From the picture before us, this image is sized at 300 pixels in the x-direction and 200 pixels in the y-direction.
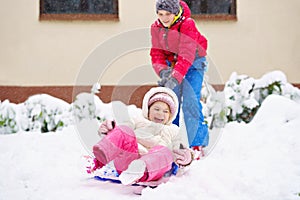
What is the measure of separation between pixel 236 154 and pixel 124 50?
3298mm

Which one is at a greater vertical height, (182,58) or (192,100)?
(182,58)

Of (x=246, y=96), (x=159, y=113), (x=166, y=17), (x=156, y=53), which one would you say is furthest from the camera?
(x=246, y=96)

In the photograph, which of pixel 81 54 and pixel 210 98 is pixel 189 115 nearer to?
pixel 210 98

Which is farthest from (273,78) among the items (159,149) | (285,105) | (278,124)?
(159,149)

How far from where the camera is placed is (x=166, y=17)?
13.4 ft

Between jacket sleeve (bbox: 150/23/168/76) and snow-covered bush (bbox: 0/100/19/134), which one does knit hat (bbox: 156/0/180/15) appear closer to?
jacket sleeve (bbox: 150/23/168/76)

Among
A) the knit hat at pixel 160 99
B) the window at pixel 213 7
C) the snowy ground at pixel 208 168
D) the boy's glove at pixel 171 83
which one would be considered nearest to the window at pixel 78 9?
the window at pixel 213 7

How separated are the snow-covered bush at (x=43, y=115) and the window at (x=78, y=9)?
160 cm

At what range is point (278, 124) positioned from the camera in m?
4.67

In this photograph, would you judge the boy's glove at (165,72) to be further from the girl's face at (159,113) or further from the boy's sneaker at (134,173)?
the boy's sneaker at (134,173)

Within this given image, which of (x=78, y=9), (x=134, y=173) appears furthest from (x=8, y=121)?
(x=134, y=173)

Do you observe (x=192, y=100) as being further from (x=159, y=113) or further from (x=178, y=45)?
(x=159, y=113)

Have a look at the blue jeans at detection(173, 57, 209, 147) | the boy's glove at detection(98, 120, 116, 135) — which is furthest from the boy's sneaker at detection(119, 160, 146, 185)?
the blue jeans at detection(173, 57, 209, 147)

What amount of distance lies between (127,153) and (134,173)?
22 cm
